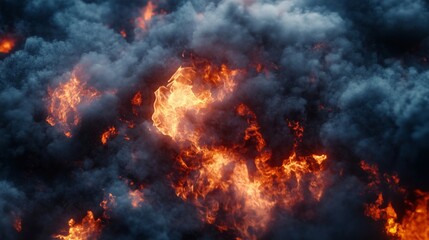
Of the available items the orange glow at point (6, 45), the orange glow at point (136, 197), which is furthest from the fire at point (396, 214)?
the orange glow at point (6, 45)

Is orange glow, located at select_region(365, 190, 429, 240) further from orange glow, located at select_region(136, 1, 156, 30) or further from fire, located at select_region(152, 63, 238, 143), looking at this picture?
orange glow, located at select_region(136, 1, 156, 30)

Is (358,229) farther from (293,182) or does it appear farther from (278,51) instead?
(278,51)

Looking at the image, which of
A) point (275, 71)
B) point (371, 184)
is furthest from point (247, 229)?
point (275, 71)

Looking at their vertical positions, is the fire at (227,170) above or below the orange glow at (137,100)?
below

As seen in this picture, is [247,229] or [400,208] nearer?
[400,208]

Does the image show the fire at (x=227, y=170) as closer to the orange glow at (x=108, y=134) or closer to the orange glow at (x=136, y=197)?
the orange glow at (x=136, y=197)

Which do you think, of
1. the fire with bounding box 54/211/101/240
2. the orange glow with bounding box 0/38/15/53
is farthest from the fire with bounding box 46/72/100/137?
the orange glow with bounding box 0/38/15/53
